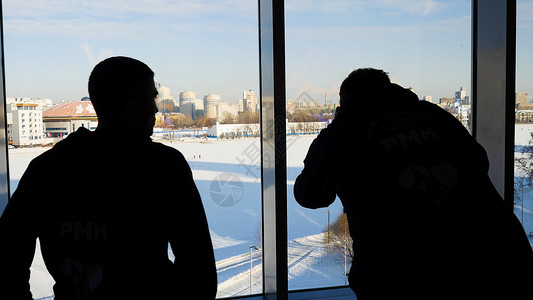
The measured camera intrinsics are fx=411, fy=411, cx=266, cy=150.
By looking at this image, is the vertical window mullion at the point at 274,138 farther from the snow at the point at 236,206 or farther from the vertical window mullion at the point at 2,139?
the vertical window mullion at the point at 2,139

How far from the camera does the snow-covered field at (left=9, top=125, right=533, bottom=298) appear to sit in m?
2.62

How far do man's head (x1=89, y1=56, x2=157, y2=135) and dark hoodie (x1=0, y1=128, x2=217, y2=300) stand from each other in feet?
0.18

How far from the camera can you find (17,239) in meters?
0.91

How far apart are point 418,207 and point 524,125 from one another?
2493 millimetres

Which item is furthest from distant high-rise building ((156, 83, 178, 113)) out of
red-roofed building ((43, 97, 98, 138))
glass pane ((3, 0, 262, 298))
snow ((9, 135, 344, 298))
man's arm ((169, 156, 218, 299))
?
man's arm ((169, 156, 218, 299))

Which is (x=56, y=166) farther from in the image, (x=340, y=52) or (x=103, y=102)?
(x=340, y=52)

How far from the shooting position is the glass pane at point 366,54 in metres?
2.97

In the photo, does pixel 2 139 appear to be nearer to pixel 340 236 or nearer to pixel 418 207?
pixel 418 207

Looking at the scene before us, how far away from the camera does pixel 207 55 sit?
3039mm

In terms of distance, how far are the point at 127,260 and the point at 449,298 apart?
80 centimetres

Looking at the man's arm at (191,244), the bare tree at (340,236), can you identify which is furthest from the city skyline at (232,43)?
the man's arm at (191,244)

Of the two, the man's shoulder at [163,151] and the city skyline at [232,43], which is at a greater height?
the city skyline at [232,43]

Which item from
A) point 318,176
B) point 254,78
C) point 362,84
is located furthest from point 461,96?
point 318,176

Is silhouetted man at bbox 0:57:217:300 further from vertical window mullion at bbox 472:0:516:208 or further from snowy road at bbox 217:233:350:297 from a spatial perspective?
vertical window mullion at bbox 472:0:516:208
